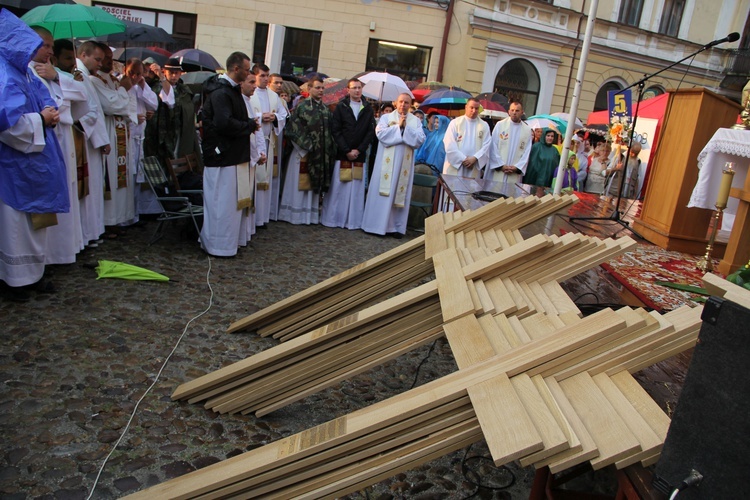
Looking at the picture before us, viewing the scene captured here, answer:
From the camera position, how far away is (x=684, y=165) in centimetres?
445

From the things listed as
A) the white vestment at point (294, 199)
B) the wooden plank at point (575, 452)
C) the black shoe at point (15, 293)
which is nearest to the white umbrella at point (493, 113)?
the white vestment at point (294, 199)

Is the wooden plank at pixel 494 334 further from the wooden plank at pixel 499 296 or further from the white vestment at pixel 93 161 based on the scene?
the white vestment at pixel 93 161

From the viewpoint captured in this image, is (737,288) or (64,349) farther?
(64,349)

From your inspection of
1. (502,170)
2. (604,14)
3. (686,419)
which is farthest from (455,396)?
(604,14)

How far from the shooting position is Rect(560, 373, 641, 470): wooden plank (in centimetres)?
160

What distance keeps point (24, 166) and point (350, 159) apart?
455 centimetres

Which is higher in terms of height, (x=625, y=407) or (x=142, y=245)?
(x=625, y=407)

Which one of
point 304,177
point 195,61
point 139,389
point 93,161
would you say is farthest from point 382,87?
point 139,389

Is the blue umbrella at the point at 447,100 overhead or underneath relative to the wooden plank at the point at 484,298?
overhead

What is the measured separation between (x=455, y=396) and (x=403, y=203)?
254 inches

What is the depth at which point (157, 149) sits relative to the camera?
7.75m

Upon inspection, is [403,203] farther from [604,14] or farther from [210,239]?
[604,14]

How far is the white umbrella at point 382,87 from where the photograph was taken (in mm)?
10742

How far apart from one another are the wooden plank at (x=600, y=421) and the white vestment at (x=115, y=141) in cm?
544
